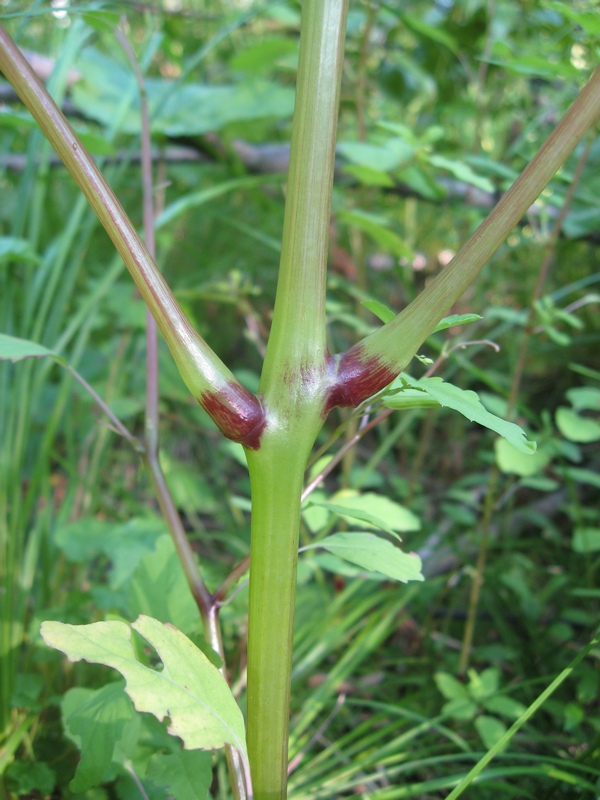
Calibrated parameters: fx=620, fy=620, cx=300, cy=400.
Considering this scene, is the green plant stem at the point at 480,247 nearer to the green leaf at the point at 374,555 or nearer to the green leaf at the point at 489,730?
the green leaf at the point at 374,555

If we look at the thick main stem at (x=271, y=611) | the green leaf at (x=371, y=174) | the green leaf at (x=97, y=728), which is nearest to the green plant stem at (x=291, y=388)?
the thick main stem at (x=271, y=611)

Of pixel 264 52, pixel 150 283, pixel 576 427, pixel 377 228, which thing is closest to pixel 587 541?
pixel 576 427

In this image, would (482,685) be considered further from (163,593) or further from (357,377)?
(357,377)

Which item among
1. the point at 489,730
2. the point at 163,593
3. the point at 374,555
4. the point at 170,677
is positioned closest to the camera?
the point at 170,677

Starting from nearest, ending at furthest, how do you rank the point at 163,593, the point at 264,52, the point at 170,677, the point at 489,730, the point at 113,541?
1. the point at 170,677
2. the point at 163,593
3. the point at 489,730
4. the point at 113,541
5. the point at 264,52

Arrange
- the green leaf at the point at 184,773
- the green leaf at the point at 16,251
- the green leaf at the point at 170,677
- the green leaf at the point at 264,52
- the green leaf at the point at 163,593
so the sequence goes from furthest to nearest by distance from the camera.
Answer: the green leaf at the point at 264,52 → the green leaf at the point at 16,251 → the green leaf at the point at 163,593 → the green leaf at the point at 184,773 → the green leaf at the point at 170,677

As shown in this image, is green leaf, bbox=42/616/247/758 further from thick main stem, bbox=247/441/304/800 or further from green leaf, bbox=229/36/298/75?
green leaf, bbox=229/36/298/75
